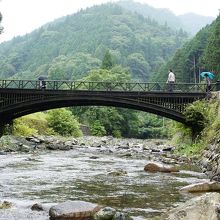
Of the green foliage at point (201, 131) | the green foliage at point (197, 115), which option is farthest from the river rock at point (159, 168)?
the green foliage at point (197, 115)

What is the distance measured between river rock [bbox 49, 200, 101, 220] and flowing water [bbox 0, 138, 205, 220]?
1.23 feet

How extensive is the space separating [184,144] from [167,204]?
82.6ft

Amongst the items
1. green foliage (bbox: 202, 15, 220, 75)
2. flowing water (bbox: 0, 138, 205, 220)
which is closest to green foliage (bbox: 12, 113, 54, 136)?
flowing water (bbox: 0, 138, 205, 220)

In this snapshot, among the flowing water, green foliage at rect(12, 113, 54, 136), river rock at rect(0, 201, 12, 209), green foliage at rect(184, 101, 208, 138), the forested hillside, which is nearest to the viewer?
river rock at rect(0, 201, 12, 209)

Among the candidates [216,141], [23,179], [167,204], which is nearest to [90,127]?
[216,141]

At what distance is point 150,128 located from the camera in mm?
111062

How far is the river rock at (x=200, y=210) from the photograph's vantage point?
37.7ft

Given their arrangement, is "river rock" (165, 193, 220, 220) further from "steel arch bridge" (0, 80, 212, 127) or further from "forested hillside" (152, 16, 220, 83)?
"forested hillside" (152, 16, 220, 83)

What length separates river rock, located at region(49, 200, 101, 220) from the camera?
1311 centimetres

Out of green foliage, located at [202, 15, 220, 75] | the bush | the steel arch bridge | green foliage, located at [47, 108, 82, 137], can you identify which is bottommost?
the bush

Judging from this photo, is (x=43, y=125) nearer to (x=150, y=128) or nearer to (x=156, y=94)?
(x=156, y=94)

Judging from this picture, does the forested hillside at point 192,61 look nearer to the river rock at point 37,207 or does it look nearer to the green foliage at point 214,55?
the green foliage at point 214,55

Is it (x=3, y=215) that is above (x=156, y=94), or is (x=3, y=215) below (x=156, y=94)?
below

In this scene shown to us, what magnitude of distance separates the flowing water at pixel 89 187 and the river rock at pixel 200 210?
1.65m
